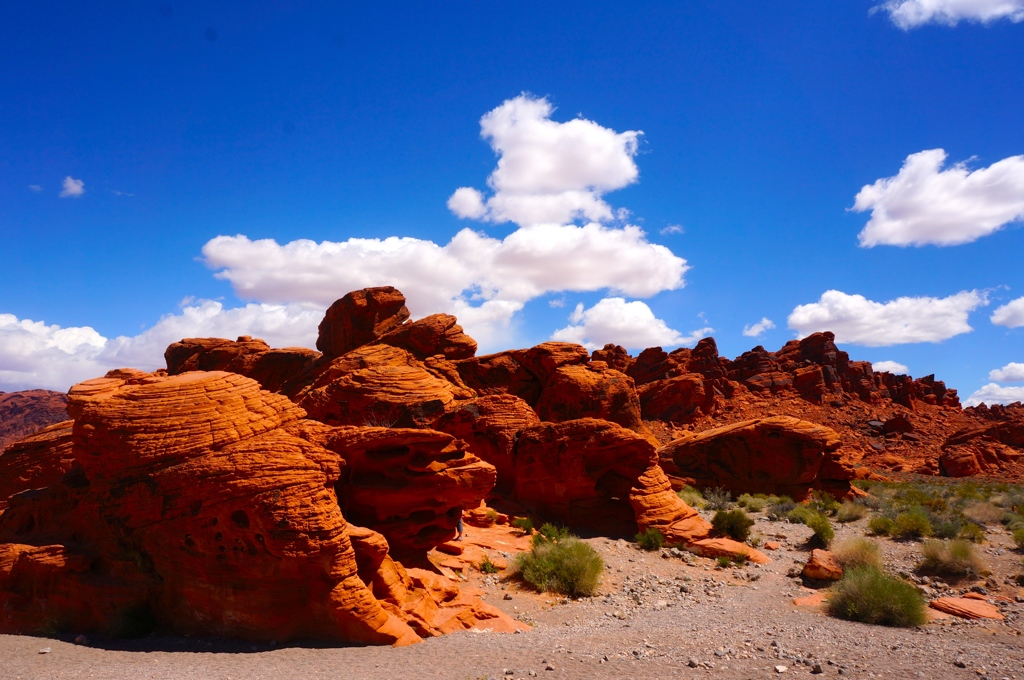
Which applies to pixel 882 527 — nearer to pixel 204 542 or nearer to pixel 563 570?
pixel 563 570

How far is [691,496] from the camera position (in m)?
25.2

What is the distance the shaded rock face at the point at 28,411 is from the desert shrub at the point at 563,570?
260 ft

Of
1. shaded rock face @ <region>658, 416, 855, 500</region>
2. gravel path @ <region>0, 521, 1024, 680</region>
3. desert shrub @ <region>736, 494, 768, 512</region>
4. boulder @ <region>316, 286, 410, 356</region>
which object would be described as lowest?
gravel path @ <region>0, 521, 1024, 680</region>

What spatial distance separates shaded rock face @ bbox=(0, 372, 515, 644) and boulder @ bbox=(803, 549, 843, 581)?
365 inches

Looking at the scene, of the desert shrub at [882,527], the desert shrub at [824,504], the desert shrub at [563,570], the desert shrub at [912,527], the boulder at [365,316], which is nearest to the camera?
the desert shrub at [563,570]

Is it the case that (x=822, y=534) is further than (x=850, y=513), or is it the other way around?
(x=850, y=513)

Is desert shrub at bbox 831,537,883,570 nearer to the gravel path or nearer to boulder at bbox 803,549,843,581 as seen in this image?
boulder at bbox 803,549,843,581

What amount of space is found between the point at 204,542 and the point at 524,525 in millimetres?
10186

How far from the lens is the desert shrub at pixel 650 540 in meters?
17.2

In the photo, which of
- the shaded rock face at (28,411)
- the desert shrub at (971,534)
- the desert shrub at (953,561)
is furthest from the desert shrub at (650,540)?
the shaded rock face at (28,411)

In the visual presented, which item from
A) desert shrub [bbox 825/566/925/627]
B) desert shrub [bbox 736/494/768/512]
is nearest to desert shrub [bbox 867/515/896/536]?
desert shrub [bbox 736/494/768/512]

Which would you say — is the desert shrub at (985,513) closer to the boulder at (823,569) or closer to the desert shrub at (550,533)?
the boulder at (823,569)

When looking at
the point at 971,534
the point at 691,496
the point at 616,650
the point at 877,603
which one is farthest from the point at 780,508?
the point at 616,650

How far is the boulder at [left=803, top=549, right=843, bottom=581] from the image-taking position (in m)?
14.9
